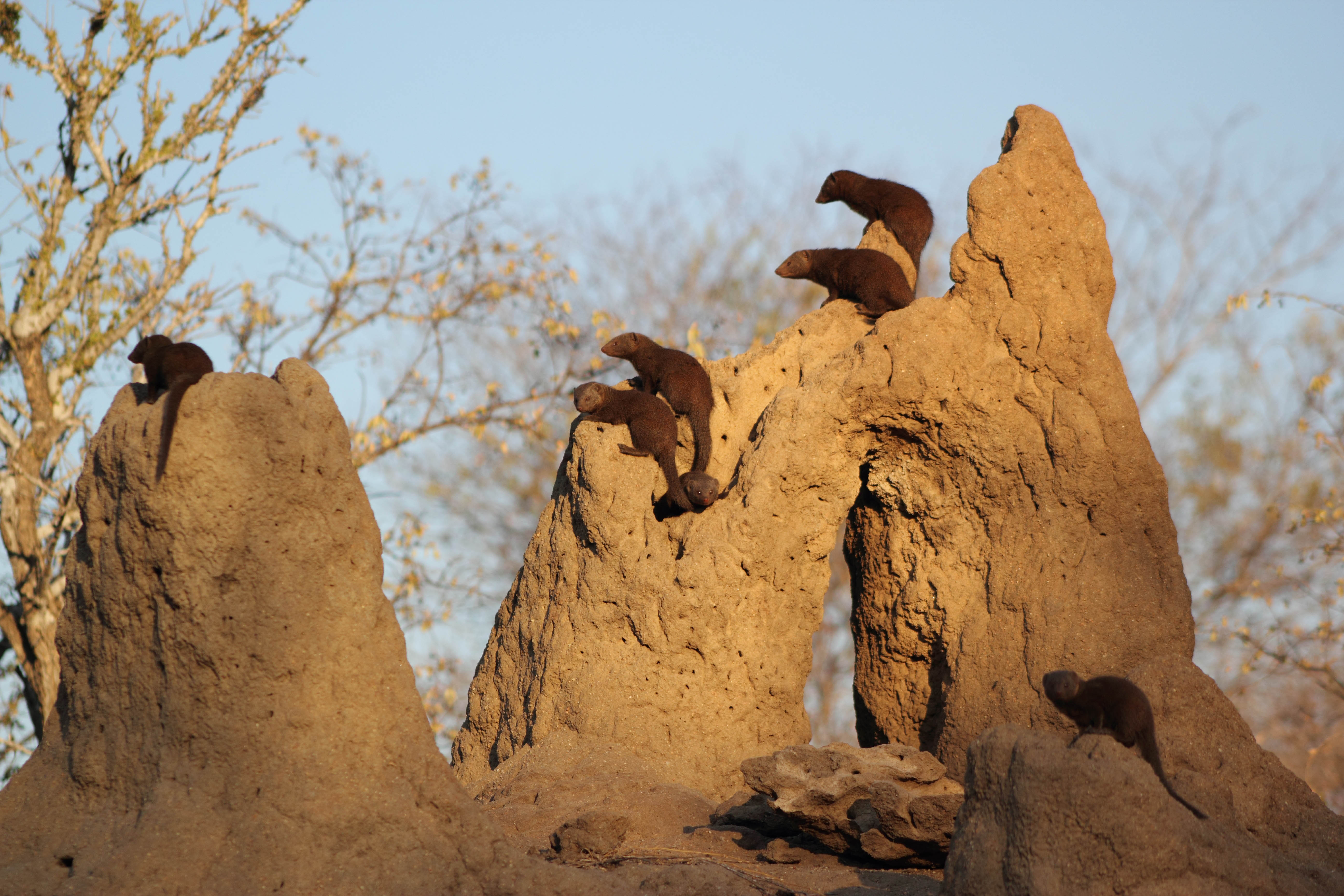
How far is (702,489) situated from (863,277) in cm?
184

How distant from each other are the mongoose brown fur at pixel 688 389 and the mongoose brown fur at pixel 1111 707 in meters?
3.04

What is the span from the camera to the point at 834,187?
9.13 m

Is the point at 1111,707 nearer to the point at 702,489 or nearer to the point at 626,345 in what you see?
the point at 702,489

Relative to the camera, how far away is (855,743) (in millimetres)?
17969

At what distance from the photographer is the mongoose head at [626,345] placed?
8109 millimetres

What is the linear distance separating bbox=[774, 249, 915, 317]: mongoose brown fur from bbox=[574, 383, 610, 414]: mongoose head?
164 cm

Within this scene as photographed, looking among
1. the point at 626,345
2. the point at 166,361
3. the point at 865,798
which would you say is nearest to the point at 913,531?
the point at 865,798

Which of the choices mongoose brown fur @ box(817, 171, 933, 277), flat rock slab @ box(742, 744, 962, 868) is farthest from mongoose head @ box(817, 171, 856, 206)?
flat rock slab @ box(742, 744, 962, 868)

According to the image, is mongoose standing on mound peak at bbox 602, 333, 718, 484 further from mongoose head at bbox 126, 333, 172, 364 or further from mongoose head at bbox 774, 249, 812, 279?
mongoose head at bbox 126, 333, 172, 364

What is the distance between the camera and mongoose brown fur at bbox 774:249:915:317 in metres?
7.74

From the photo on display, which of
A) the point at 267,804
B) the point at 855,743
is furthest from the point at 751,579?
the point at 855,743

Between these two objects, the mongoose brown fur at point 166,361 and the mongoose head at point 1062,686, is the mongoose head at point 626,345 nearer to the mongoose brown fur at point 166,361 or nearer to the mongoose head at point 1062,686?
the mongoose brown fur at point 166,361

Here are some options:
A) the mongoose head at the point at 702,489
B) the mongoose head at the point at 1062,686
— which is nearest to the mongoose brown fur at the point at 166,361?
the mongoose head at the point at 702,489

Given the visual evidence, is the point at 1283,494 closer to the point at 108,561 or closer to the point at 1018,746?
the point at 1018,746
